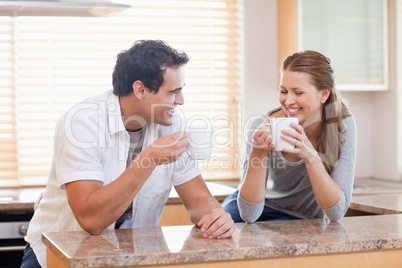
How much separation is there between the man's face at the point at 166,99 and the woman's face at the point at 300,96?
1.42 ft

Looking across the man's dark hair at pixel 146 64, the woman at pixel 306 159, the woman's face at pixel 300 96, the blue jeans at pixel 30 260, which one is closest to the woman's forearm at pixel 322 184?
the woman at pixel 306 159

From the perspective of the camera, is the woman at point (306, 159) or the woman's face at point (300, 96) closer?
the woman at point (306, 159)

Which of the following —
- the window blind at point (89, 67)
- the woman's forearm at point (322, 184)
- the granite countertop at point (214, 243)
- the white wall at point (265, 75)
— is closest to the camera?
the granite countertop at point (214, 243)

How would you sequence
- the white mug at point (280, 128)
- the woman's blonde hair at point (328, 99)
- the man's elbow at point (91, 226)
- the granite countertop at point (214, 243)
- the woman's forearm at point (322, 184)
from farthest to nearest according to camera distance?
the woman's blonde hair at point (328, 99)
the woman's forearm at point (322, 184)
the white mug at point (280, 128)
the man's elbow at point (91, 226)
the granite countertop at point (214, 243)

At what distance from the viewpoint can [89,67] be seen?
3283mm

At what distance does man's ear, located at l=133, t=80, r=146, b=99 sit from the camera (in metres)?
1.92

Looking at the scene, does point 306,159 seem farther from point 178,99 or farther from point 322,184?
point 178,99

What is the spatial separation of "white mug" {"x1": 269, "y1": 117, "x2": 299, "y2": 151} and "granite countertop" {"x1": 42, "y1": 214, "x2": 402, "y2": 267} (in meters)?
0.24

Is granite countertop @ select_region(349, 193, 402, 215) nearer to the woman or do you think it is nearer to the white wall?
the woman

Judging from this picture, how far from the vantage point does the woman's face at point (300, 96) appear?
2107 mm

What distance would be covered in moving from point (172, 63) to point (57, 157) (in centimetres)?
49

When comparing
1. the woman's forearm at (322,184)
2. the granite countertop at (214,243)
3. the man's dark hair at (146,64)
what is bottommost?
the granite countertop at (214,243)

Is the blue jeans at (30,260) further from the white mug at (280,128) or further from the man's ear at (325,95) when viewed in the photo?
the man's ear at (325,95)

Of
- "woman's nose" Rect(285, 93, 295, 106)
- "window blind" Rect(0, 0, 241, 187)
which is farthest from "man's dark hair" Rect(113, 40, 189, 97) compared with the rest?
"window blind" Rect(0, 0, 241, 187)
